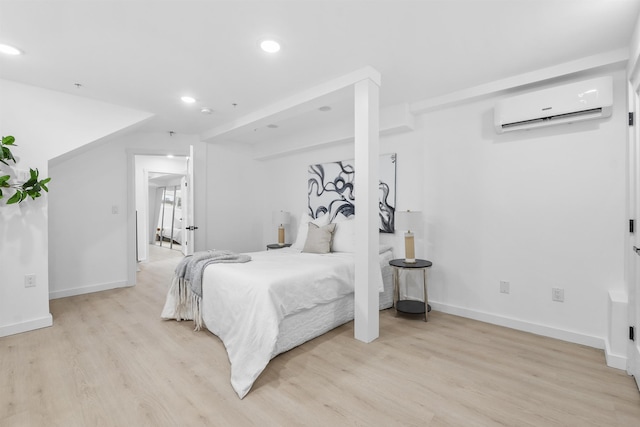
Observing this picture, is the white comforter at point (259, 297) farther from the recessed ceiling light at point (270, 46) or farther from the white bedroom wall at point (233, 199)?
the white bedroom wall at point (233, 199)

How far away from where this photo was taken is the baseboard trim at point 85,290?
12.9 feet

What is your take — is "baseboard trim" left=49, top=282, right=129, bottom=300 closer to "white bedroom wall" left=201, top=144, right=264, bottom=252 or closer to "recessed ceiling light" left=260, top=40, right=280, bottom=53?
"white bedroom wall" left=201, top=144, right=264, bottom=252

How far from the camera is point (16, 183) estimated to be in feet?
9.39

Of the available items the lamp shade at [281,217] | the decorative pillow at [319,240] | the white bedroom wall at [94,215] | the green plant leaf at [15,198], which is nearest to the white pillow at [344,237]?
the decorative pillow at [319,240]

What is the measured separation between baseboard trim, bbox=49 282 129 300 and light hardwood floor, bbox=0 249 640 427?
51.6 inches

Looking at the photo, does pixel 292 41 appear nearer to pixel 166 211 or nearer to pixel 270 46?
pixel 270 46

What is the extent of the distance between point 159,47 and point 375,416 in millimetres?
2933

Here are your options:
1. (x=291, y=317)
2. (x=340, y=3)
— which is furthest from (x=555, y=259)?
(x=340, y=3)

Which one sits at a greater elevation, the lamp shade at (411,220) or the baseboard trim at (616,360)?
the lamp shade at (411,220)

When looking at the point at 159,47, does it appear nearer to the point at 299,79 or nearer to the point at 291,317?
the point at 299,79

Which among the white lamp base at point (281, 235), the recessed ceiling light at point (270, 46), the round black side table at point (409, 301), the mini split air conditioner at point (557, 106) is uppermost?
the recessed ceiling light at point (270, 46)

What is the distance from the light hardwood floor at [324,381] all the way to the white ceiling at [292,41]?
7.85 feet

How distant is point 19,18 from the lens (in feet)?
6.46

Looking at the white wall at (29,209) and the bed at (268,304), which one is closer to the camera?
the bed at (268,304)
